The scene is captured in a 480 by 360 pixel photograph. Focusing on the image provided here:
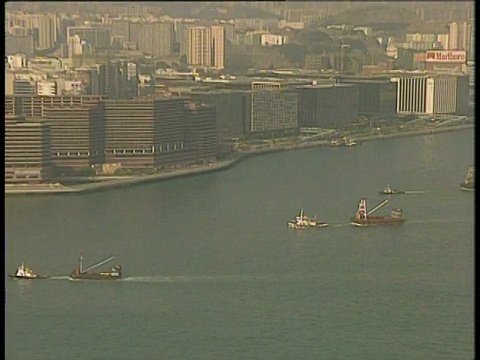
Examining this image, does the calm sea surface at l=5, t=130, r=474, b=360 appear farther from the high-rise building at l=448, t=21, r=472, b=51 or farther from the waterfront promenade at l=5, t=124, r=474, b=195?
the high-rise building at l=448, t=21, r=472, b=51

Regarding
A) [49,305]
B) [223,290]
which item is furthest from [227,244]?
[49,305]

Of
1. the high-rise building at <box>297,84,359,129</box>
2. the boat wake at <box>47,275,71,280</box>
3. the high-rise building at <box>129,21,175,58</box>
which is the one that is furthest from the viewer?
the high-rise building at <box>297,84,359,129</box>

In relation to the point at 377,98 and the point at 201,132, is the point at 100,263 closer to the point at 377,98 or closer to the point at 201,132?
the point at 201,132

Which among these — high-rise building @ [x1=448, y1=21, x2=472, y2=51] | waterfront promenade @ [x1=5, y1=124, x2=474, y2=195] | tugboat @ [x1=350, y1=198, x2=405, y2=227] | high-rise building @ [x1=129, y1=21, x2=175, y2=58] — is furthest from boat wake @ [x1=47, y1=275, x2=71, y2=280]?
high-rise building @ [x1=448, y1=21, x2=472, y2=51]

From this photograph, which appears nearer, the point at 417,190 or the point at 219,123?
the point at 417,190

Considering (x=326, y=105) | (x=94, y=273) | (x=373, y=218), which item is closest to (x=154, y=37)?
(x=326, y=105)

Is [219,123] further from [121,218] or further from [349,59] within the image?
[121,218]

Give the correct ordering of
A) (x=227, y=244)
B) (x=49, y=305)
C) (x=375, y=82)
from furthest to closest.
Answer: (x=375, y=82) → (x=227, y=244) → (x=49, y=305)

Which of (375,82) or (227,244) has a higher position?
(375,82)
